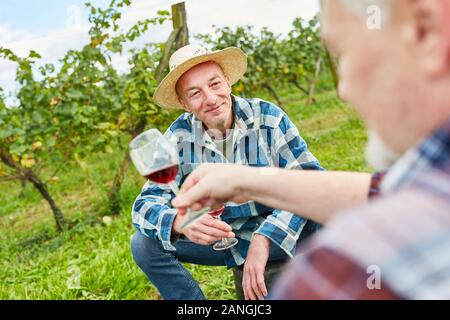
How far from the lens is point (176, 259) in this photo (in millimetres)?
2566

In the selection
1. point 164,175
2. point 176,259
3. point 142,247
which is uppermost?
point 164,175

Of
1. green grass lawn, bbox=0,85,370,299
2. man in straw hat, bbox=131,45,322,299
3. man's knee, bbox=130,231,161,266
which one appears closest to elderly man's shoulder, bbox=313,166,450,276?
man in straw hat, bbox=131,45,322,299

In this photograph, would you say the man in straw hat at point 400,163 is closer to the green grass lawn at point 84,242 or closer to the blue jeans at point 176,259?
the blue jeans at point 176,259

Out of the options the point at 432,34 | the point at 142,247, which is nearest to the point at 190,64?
the point at 142,247

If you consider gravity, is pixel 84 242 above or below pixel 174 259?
below

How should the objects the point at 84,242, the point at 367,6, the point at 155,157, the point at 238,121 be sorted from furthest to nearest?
1. the point at 84,242
2. the point at 238,121
3. the point at 155,157
4. the point at 367,6

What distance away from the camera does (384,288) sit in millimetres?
664

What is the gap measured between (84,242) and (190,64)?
2557 millimetres

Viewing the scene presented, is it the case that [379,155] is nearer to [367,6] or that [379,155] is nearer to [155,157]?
[367,6]

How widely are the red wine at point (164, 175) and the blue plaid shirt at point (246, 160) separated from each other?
579 mm

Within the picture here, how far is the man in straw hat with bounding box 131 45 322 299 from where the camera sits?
7.67 ft

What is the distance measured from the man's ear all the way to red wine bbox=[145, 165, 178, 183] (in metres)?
1.13
